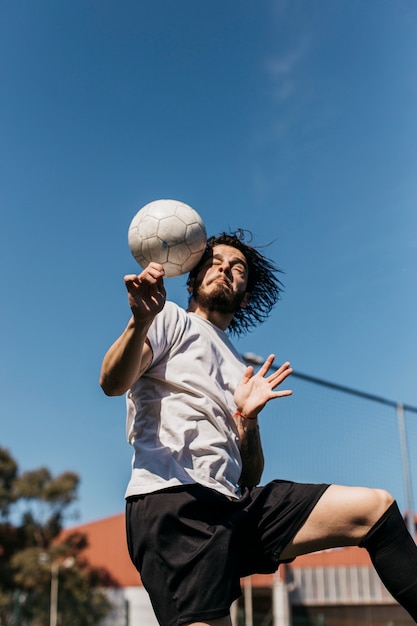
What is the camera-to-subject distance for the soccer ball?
3.33 metres

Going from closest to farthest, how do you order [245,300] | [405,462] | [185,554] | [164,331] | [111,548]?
1. [185,554]
2. [164,331]
3. [245,300]
4. [405,462]
5. [111,548]

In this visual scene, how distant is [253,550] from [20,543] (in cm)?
3693

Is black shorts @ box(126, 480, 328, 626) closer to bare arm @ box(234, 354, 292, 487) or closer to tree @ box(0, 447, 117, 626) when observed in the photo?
bare arm @ box(234, 354, 292, 487)

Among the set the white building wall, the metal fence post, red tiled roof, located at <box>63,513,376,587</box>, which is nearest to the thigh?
the metal fence post

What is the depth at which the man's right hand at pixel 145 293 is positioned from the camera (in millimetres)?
2789

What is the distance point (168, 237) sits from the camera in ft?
10.9

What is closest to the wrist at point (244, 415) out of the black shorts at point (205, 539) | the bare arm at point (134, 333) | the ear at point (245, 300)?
the black shorts at point (205, 539)

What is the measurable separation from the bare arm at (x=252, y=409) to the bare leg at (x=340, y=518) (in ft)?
1.54

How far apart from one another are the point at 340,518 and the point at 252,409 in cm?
61

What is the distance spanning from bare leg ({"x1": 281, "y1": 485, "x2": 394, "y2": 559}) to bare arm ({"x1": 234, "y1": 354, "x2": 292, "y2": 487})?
470 millimetres

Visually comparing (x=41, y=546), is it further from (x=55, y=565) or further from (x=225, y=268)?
(x=225, y=268)

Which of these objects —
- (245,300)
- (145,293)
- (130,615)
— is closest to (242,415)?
(145,293)

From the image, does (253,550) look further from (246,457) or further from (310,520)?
(246,457)

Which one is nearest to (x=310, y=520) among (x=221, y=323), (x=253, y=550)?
(x=253, y=550)
